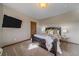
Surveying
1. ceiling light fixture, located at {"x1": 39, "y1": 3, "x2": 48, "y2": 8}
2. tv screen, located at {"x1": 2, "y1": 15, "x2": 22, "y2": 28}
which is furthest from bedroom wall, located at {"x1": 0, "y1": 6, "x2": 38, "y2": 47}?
ceiling light fixture, located at {"x1": 39, "y1": 3, "x2": 48, "y2": 8}

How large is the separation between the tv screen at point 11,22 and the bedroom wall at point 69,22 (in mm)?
422

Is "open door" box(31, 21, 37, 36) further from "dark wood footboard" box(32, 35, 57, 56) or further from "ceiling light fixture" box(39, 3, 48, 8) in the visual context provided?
"ceiling light fixture" box(39, 3, 48, 8)

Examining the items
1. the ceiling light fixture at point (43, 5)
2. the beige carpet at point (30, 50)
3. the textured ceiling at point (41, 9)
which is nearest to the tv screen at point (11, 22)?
the textured ceiling at point (41, 9)

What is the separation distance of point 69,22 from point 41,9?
0.52 m

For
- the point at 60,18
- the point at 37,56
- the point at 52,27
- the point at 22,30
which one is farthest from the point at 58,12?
the point at 37,56

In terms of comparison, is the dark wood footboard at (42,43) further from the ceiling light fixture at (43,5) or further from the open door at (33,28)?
the ceiling light fixture at (43,5)

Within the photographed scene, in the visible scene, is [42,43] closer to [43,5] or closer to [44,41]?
[44,41]

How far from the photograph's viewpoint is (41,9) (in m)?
1.41

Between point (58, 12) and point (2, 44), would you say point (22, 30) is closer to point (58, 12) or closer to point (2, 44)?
point (2, 44)

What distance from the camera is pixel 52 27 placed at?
4.87 ft

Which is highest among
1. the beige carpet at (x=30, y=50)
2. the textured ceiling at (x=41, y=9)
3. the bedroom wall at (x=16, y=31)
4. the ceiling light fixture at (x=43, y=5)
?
the ceiling light fixture at (x=43, y=5)

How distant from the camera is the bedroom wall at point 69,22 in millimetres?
1378

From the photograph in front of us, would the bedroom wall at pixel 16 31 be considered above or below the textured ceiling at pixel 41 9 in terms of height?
below

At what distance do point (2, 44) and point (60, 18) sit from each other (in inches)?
40.6
